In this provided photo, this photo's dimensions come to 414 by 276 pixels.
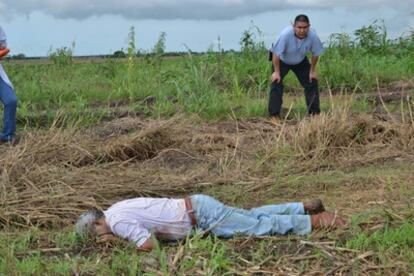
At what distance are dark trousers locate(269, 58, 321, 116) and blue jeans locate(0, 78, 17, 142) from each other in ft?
9.43

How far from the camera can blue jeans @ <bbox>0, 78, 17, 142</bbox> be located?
720cm

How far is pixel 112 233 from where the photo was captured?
13.4ft

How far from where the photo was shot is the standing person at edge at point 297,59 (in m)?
7.81

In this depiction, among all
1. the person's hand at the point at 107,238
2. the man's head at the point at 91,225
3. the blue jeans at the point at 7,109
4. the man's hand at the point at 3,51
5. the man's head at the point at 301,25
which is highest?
the man's head at the point at 301,25

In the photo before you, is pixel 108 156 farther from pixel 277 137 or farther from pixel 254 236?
pixel 254 236

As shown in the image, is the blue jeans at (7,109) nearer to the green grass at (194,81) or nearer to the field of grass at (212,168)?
the field of grass at (212,168)

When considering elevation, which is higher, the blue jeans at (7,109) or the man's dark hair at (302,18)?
the man's dark hair at (302,18)

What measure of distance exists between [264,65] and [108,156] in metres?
5.65

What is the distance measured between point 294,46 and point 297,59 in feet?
0.69

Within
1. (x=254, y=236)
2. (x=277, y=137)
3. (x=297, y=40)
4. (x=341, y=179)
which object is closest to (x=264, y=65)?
(x=297, y=40)

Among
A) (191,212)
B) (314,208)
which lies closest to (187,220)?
(191,212)

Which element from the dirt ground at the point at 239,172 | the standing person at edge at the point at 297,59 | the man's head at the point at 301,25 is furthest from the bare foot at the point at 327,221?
the man's head at the point at 301,25

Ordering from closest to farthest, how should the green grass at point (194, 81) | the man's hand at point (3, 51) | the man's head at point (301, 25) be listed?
the man's hand at point (3, 51)
the man's head at point (301, 25)
the green grass at point (194, 81)

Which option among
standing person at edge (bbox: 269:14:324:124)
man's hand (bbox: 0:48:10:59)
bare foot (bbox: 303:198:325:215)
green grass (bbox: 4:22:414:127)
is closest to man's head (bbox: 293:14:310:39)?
standing person at edge (bbox: 269:14:324:124)
